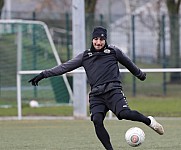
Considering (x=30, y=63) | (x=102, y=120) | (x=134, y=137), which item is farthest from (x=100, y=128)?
(x=30, y=63)

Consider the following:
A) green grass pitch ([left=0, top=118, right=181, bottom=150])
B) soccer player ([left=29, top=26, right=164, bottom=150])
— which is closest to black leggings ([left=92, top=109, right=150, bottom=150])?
soccer player ([left=29, top=26, right=164, bottom=150])

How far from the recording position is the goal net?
78.9 ft

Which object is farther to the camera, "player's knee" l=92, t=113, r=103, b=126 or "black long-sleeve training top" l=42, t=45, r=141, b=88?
"black long-sleeve training top" l=42, t=45, r=141, b=88

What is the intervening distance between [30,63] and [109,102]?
46.4ft

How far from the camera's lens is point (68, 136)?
559 inches

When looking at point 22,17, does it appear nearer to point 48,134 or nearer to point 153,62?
point 153,62

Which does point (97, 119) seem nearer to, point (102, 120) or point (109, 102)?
point (102, 120)

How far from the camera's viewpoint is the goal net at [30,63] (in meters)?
24.0

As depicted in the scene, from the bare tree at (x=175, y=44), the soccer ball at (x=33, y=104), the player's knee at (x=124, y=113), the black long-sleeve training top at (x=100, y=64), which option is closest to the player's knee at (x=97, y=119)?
the player's knee at (x=124, y=113)

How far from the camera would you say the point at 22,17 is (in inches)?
1144

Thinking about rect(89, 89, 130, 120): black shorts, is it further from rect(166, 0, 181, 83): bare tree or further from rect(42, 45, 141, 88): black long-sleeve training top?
rect(166, 0, 181, 83): bare tree

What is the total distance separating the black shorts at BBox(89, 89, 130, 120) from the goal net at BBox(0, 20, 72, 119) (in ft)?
43.6

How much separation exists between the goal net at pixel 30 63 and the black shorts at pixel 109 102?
523 inches

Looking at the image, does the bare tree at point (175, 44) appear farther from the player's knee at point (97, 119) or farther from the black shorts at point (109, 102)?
the player's knee at point (97, 119)
